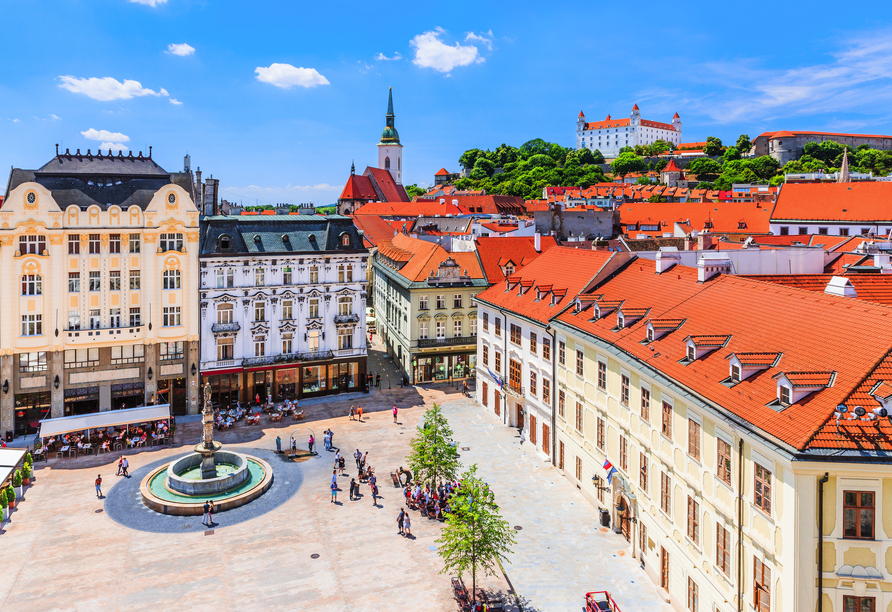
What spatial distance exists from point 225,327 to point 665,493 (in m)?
36.0

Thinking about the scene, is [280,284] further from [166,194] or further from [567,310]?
[567,310]

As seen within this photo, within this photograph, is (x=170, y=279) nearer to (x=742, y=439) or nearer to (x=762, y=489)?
(x=742, y=439)

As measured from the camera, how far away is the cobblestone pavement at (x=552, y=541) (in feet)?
84.0

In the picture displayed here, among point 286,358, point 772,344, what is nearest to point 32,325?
point 286,358

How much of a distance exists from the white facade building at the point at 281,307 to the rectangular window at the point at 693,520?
35.3 metres

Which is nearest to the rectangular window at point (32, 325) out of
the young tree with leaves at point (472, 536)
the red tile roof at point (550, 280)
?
the red tile roof at point (550, 280)

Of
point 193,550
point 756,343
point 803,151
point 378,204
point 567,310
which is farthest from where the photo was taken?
point 803,151

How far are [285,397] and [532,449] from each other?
871 inches

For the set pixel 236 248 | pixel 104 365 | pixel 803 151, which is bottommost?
pixel 104 365

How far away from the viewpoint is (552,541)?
98.5 ft

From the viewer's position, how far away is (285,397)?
171 ft

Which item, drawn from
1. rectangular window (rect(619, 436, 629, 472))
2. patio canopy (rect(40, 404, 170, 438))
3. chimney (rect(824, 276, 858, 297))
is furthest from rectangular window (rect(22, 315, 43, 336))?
chimney (rect(824, 276, 858, 297))

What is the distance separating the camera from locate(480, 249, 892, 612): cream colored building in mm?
17297

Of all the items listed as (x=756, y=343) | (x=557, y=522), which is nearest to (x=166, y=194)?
(x=557, y=522)
